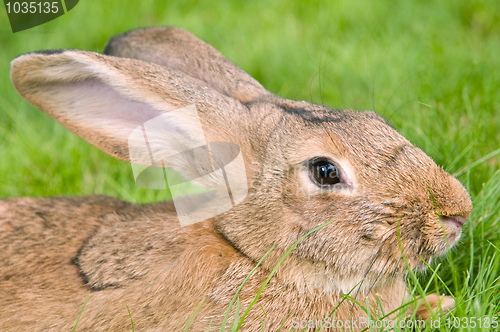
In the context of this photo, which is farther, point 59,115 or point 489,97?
point 489,97

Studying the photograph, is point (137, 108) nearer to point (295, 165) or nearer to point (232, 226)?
point (232, 226)

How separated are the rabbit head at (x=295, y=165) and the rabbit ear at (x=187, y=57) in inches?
13.9

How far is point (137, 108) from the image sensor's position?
10.4 feet

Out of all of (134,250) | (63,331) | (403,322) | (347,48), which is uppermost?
(347,48)

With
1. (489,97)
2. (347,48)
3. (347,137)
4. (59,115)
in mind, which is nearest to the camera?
(347,137)

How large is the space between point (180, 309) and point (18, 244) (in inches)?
41.0

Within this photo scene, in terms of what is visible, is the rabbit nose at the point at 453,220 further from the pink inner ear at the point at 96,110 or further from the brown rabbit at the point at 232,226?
the pink inner ear at the point at 96,110

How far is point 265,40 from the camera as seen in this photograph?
6691 millimetres

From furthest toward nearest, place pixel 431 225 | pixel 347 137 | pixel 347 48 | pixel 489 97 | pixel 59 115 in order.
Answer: pixel 347 48 → pixel 489 97 → pixel 59 115 → pixel 347 137 → pixel 431 225

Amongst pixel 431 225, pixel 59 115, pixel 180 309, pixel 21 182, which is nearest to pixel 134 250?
pixel 180 309

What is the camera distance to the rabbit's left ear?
118 inches

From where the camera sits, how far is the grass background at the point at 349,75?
13.2ft

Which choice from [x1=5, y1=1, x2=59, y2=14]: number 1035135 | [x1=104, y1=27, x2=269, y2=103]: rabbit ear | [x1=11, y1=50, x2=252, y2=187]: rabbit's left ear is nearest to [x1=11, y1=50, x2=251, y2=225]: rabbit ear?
[x1=11, y1=50, x2=252, y2=187]: rabbit's left ear

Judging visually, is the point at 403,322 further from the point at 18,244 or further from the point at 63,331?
the point at 18,244
